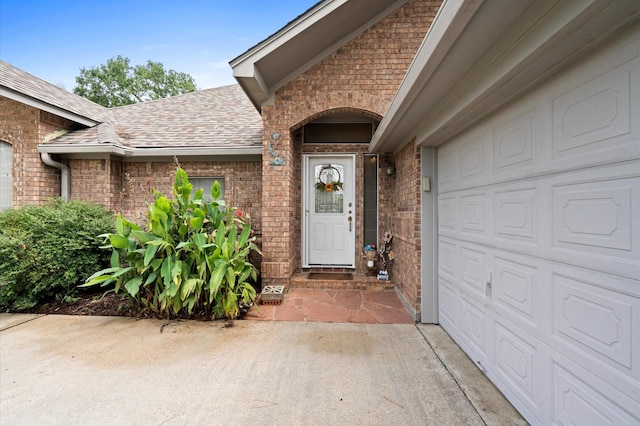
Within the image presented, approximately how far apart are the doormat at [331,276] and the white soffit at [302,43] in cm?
316

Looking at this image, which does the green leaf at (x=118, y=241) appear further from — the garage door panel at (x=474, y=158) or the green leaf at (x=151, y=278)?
the garage door panel at (x=474, y=158)

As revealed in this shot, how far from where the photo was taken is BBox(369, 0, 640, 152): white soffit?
1.30 metres

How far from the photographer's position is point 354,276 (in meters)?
5.21

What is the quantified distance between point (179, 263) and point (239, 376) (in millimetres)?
1641

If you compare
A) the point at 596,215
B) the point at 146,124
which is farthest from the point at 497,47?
the point at 146,124

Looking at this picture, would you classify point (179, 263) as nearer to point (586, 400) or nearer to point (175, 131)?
point (586, 400)

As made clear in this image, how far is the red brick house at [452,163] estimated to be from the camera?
4.47 ft

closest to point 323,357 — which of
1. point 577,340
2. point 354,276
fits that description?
point 577,340

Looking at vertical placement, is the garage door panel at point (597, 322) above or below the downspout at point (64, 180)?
below

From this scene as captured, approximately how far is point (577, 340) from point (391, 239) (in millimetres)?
3706

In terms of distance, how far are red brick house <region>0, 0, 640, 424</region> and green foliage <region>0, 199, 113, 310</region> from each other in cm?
125

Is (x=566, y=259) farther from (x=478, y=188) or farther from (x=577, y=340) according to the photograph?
(x=478, y=188)

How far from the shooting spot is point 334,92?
467 cm

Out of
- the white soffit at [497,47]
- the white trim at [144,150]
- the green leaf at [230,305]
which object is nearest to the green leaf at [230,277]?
the green leaf at [230,305]
